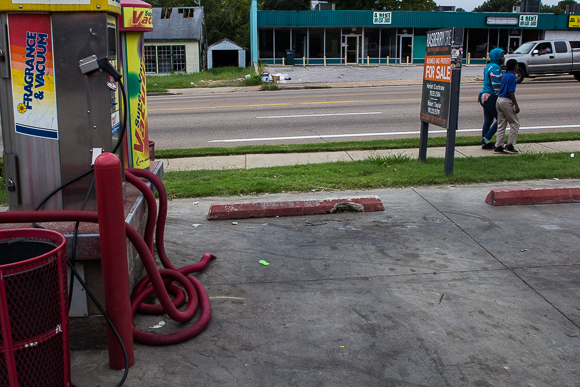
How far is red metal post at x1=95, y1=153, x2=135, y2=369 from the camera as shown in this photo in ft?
9.36

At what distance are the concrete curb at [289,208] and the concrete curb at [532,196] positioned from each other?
1375 millimetres

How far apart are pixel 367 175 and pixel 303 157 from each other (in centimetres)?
204

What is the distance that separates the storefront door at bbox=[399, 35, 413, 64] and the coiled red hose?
44030mm

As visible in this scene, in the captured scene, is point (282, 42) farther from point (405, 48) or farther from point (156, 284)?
point (156, 284)

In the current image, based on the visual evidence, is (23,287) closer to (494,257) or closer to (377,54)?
Result: (494,257)

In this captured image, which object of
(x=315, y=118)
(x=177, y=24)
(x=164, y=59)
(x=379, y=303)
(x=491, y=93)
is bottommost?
(x=379, y=303)

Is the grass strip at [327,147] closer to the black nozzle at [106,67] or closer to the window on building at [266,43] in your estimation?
the black nozzle at [106,67]

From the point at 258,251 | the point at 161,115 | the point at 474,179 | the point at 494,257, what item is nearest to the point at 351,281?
the point at 258,251

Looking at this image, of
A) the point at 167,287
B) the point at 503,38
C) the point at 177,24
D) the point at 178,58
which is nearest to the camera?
the point at 167,287

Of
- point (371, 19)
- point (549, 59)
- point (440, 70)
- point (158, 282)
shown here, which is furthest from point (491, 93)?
point (371, 19)

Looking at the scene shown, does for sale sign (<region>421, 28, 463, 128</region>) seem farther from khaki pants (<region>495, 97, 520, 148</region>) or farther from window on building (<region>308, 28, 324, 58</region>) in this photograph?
window on building (<region>308, 28, 324, 58</region>)

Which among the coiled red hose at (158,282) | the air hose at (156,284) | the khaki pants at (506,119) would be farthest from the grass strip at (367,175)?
the air hose at (156,284)

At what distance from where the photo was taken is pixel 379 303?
13.0 feet

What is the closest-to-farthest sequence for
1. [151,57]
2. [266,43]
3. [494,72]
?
[494,72] → [151,57] → [266,43]
